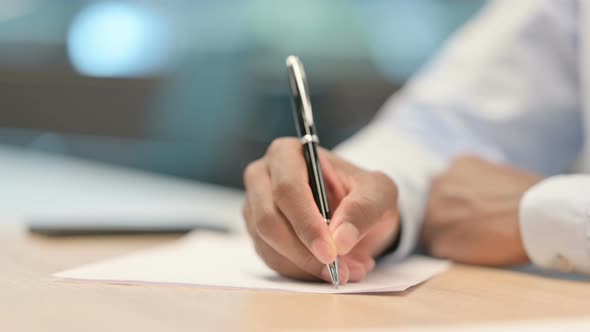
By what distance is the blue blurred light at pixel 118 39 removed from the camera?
2.32 metres

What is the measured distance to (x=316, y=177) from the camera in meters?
0.44

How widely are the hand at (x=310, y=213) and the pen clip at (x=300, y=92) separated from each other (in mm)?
20

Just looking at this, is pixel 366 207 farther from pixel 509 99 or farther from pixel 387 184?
pixel 509 99

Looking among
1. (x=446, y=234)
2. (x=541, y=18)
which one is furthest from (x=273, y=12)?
(x=446, y=234)

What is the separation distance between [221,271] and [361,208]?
4.6 inches

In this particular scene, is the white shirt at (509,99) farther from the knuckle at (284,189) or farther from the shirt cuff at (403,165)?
the knuckle at (284,189)

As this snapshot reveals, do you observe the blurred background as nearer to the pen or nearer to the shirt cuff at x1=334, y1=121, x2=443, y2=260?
the shirt cuff at x1=334, y1=121, x2=443, y2=260

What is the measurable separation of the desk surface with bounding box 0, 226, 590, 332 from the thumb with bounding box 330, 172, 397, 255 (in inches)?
1.4

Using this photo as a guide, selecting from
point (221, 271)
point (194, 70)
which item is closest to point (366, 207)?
point (221, 271)

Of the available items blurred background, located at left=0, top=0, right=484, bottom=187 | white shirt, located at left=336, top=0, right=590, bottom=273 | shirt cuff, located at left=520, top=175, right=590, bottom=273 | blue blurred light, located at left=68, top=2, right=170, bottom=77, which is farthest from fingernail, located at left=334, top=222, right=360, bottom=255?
blue blurred light, located at left=68, top=2, right=170, bottom=77

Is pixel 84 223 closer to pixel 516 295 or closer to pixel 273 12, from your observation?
pixel 516 295

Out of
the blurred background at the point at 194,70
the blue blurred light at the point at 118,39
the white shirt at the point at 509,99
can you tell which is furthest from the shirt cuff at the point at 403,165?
the blue blurred light at the point at 118,39

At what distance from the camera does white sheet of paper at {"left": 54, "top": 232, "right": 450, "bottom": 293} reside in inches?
17.0

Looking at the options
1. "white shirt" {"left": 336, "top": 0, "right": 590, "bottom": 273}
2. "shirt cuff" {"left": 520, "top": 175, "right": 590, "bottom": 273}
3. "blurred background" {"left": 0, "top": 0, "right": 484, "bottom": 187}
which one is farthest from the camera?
"blurred background" {"left": 0, "top": 0, "right": 484, "bottom": 187}
